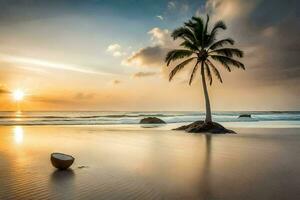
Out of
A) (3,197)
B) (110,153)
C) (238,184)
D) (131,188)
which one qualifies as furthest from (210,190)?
(110,153)

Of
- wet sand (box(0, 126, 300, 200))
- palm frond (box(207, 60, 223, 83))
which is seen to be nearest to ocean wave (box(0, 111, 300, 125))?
palm frond (box(207, 60, 223, 83))

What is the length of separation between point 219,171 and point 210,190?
6.77 ft

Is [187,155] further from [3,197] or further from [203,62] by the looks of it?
[203,62]

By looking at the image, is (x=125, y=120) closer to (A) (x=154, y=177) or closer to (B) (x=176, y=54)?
(B) (x=176, y=54)

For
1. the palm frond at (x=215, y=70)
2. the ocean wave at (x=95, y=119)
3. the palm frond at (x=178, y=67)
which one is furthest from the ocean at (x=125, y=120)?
the palm frond at (x=178, y=67)

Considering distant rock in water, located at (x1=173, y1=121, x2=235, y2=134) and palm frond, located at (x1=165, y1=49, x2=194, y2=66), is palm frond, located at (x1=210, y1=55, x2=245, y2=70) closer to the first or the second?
palm frond, located at (x1=165, y1=49, x2=194, y2=66)

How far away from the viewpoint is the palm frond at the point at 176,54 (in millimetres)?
25594

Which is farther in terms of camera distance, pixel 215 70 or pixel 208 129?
pixel 215 70

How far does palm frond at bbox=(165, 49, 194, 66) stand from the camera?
2559 centimetres

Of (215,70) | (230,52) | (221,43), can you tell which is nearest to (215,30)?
(221,43)

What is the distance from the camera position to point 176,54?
25594 millimetres

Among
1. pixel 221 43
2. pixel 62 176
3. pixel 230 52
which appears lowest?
pixel 62 176

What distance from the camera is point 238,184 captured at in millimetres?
6531

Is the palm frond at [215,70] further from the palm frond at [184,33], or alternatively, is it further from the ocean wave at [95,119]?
the ocean wave at [95,119]
